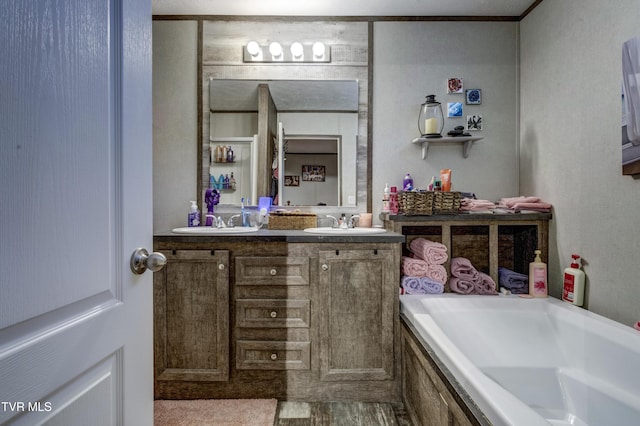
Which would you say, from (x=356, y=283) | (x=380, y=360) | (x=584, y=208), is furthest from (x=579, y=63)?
(x=380, y=360)

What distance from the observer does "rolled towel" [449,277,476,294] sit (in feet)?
6.87

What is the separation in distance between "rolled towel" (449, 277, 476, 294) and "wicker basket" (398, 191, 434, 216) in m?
0.45

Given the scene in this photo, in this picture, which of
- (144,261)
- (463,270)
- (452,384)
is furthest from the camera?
(463,270)

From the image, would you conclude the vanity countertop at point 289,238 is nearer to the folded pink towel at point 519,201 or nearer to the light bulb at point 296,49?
the folded pink towel at point 519,201

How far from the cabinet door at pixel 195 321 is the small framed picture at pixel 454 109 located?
182 cm

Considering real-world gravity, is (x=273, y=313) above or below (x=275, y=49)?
below

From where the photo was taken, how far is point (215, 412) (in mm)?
1810

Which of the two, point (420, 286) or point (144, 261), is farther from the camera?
point (420, 286)

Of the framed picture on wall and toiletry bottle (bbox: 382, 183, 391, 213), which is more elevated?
the framed picture on wall

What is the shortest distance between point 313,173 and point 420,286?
104cm

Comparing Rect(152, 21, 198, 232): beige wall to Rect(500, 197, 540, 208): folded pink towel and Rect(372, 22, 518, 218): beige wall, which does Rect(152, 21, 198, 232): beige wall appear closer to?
Rect(372, 22, 518, 218): beige wall

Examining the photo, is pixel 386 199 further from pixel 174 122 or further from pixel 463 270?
pixel 174 122

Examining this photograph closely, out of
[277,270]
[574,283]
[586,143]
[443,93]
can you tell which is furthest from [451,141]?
[277,270]

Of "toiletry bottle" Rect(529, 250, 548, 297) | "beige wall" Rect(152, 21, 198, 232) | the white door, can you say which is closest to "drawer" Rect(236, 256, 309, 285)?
"beige wall" Rect(152, 21, 198, 232)
